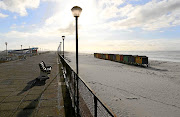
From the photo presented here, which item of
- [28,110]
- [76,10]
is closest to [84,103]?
[28,110]

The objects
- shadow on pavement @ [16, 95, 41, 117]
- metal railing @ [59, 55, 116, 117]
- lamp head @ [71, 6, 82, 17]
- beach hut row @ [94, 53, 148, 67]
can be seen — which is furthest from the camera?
beach hut row @ [94, 53, 148, 67]

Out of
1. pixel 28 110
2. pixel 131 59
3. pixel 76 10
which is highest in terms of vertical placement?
pixel 76 10

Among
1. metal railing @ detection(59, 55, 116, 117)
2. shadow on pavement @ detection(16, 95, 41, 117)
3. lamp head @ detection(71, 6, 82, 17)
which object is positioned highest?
lamp head @ detection(71, 6, 82, 17)

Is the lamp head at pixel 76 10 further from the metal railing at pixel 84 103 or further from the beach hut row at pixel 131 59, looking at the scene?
the beach hut row at pixel 131 59

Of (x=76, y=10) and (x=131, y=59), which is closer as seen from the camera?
(x=76, y=10)

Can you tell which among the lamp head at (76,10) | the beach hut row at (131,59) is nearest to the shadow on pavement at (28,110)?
the lamp head at (76,10)

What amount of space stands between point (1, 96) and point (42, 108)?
2431 millimetres

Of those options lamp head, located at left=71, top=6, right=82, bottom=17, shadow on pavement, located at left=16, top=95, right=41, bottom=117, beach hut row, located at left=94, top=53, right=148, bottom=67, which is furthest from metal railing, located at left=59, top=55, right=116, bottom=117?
beach hut row, located at left=94, top=53, right=148, bottom=67

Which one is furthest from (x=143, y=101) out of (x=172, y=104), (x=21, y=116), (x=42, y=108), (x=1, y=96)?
(x=1, y=96)

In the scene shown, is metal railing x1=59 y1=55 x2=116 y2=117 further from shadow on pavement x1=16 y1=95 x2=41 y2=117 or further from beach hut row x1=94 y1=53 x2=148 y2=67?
beach hut row x1=94 y1=53 x2=148 y2=67

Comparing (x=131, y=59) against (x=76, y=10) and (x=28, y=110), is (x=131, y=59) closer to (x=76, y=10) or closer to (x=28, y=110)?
(x=76, y=10)

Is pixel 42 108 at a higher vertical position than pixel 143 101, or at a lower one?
higher

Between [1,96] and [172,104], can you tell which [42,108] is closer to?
[1,96]

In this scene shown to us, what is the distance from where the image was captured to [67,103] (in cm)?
464
